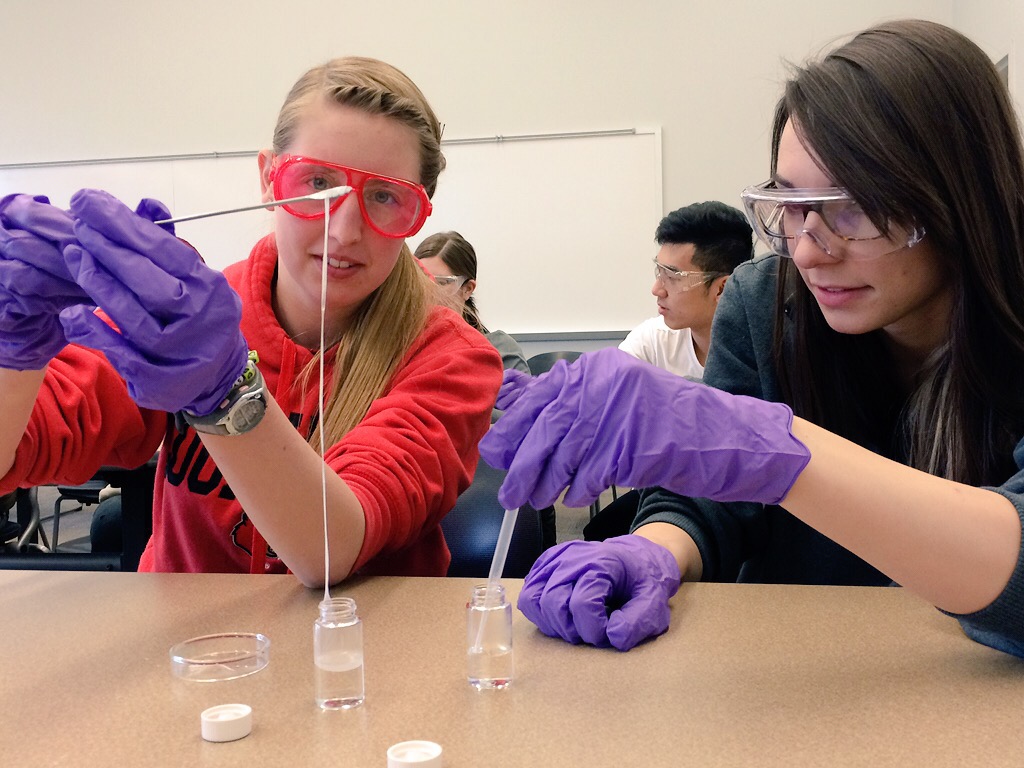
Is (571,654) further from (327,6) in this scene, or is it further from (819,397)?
(327,6)

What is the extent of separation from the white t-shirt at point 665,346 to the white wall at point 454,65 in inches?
44.5

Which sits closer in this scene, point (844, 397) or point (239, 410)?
point (239, 410)

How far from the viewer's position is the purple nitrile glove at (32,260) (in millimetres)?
896

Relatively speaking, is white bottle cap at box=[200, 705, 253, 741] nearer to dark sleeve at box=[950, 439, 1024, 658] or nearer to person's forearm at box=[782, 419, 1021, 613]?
person's forearm at box=[782, 419, 1021, 613]

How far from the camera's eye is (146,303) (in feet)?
2.71

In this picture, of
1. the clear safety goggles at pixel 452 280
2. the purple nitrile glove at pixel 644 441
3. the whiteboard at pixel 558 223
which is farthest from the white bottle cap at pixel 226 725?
the whiteboard at pixel 558 223

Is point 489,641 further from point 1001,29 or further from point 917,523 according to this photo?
point 1001,29

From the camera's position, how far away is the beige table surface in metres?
0.65

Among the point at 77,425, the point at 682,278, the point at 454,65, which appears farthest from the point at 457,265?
the point at 77,425

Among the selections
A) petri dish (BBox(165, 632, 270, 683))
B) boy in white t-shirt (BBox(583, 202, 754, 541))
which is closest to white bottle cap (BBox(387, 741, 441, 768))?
petri dish (BBox(165, 632, 270, 683))

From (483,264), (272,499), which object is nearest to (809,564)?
(272,499)

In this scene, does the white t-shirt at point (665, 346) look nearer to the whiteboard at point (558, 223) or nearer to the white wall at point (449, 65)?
the whiteboard at point (558, 223)

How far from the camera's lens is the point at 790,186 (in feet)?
3.51

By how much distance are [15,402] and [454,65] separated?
13.3 ft
